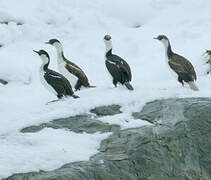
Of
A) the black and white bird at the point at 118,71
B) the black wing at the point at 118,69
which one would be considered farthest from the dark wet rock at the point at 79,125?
the black wing at the point at 118,69

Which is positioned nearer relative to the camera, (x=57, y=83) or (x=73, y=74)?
(x=57, y=83)

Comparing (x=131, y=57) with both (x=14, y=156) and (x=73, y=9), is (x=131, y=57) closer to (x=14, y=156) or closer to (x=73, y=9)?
(x=73, y=9)

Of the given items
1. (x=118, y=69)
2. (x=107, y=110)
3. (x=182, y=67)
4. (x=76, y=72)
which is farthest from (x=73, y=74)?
(x=107, y=110)

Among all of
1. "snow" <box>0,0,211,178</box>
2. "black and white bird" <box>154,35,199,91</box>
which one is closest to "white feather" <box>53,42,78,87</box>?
"snow" <box>0,0,211,178</box>

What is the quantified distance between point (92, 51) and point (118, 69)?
16.0 ft

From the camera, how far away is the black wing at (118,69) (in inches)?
450

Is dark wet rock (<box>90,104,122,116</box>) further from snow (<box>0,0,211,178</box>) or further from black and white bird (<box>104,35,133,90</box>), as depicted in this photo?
black and white bird (<box>104,35,133,90</box>)

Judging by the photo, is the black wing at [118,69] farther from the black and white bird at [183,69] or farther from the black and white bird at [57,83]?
the black and white bird at [57,83]

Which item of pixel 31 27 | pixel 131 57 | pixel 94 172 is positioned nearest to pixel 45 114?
pixel 94 172

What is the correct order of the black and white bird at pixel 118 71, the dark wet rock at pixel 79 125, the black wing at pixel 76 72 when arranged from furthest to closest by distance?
the black wing at pixel 76 72 < the black and white bird at pixel 118 71 < the dark wet rock at pixel 79 125

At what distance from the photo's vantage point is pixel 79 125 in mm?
8531

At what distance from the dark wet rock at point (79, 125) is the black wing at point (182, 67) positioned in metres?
3.07

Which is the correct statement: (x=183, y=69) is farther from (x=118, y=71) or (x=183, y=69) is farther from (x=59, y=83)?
(x=59, y=83)

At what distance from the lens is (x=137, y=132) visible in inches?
310
